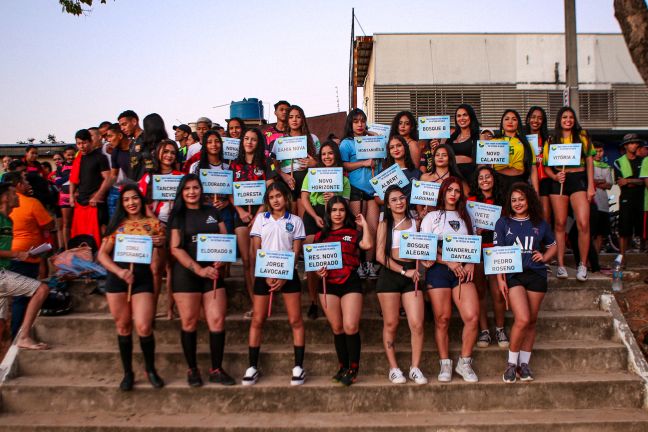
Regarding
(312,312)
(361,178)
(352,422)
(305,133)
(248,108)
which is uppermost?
(248,108)

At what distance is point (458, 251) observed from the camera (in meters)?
4.90

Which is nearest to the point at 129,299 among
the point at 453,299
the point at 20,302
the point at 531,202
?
the point at 20,302

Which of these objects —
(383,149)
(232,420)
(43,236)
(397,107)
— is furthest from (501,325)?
(397,107)

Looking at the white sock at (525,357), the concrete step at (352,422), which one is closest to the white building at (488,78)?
the white sock at (525,357)

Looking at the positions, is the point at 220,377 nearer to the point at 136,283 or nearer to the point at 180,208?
the point at 136,283

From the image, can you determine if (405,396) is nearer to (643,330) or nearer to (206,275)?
(206,275)

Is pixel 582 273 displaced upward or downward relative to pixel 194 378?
upward

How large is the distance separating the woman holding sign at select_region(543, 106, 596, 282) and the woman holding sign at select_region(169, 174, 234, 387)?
12.6 ft

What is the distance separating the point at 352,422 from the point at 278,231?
191 cm

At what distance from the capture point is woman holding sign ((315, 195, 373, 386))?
16.0ft

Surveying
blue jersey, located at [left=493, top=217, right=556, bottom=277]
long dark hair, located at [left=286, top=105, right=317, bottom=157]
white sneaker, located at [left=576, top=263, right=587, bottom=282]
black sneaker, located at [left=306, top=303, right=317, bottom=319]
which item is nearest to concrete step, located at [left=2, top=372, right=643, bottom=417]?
black sneaker, located at [left=306, top=303, right=317, bottom=319]

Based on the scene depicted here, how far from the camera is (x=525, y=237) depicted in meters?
4.98

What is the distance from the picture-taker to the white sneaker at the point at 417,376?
189 inches

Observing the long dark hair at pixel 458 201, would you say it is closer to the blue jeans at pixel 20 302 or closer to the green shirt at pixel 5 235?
the blue jeans at pixel 20 302
